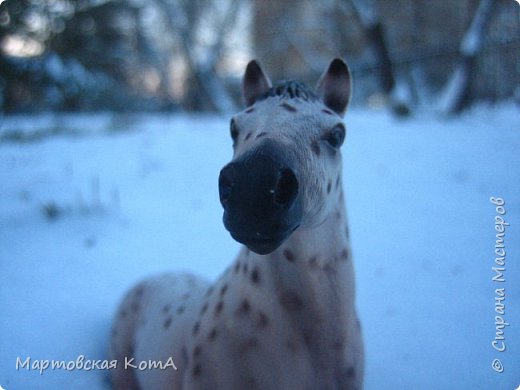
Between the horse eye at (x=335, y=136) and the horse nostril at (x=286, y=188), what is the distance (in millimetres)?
267

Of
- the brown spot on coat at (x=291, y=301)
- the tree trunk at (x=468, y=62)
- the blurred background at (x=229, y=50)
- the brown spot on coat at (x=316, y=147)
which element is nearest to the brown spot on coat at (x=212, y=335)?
the brown spot on coat at (x=291, y=301)

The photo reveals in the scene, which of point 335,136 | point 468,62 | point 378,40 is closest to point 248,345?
point 335,136

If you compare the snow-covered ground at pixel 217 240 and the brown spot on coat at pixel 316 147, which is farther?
the snow-covered ground at pixel 217 240

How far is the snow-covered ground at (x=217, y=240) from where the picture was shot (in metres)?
1.50

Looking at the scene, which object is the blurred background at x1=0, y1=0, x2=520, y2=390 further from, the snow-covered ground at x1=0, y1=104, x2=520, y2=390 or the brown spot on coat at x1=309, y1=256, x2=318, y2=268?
the brown spot on coat at x1=309, y1=256, x2=318, y2=268

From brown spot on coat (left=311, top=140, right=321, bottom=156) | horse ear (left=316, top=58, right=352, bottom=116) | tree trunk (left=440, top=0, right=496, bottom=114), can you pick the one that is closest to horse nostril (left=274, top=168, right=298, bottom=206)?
brown spot on coat (left=311, top=140, right=321, bottom=156)

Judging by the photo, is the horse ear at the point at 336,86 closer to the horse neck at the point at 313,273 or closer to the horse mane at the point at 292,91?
the horse mane at the point at 292,91

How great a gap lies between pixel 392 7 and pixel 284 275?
14.5 metres

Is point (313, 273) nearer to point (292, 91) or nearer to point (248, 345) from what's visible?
point (248, 345)

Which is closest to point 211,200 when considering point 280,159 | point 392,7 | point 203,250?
point 203,250

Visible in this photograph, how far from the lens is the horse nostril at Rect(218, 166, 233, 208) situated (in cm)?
78

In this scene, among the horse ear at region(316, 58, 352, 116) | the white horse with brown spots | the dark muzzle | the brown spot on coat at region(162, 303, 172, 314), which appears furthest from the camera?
the brown spot on coat at region(162, 303, 172, 314)

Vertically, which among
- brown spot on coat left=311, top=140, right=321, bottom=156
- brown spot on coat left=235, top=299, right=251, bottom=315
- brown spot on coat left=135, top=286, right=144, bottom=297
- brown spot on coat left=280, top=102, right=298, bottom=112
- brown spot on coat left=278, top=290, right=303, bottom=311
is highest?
brown spot on coat left=280, top=102, right=298, bottom=112

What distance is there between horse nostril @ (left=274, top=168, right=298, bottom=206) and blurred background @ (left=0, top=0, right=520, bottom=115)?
1913 millimetres
